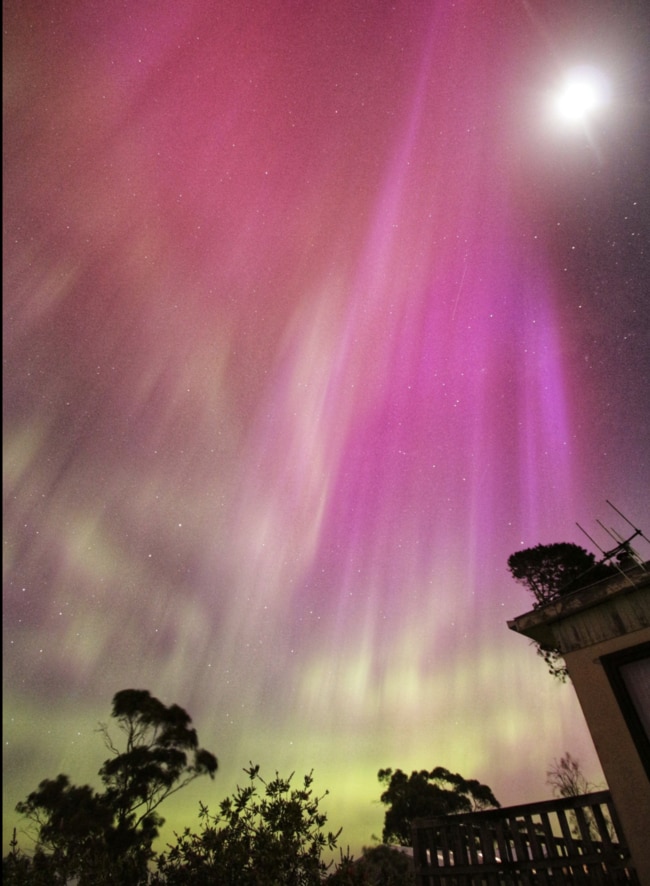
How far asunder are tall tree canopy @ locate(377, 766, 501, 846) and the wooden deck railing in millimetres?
35904

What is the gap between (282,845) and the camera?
260 inches

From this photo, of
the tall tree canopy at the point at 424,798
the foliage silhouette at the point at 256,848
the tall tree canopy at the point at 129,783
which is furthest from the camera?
the tall tree canopy at the point at 424,798

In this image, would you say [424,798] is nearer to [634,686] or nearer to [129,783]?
[129,783]

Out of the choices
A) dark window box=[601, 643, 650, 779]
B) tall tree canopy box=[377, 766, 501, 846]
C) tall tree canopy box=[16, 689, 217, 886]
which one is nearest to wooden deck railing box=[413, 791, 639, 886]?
dark window box=[601, 643, 650, 779]

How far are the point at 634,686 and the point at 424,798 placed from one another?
1580 inches

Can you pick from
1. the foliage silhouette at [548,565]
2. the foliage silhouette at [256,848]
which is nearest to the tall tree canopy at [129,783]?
the foliage silhouette at [256,848]

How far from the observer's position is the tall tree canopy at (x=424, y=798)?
36594 millimetres

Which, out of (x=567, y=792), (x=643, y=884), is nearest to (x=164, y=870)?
(x=643, y=884)

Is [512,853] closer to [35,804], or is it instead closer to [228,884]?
[228,884]

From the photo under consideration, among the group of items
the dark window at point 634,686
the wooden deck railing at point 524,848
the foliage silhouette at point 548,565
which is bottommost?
the wooden deck railing at point 524,848

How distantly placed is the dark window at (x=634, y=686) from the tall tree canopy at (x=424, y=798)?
3788 centimetres

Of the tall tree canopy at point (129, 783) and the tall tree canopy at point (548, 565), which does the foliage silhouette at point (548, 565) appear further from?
the tall tree canopy at point (129, 783)

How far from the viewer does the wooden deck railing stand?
6500 millimetres

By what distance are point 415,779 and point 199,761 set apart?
2284 centimetres
